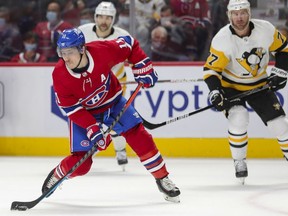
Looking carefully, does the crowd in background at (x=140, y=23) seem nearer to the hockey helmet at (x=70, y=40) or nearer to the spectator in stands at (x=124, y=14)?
the spectator in stands at (x=124, y=14)

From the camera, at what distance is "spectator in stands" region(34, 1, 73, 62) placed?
7111 millimetres

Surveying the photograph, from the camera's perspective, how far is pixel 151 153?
4.53 m

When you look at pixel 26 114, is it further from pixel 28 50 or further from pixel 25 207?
pixel 25 207

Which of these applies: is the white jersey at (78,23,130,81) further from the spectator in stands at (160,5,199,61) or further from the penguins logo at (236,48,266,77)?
the penguins logo at (236,48,266,77)

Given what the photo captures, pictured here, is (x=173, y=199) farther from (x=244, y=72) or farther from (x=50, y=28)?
(x=50, y=28)

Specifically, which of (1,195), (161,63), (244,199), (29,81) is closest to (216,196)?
(244,199)

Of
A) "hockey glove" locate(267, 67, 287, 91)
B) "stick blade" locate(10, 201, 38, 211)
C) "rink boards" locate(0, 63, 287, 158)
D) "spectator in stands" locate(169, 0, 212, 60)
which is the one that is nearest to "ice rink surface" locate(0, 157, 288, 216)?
"stick blade" locate(10, 201, 38, 211)

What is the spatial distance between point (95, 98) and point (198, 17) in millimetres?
2526

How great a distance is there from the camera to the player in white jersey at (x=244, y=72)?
5191 millimetres

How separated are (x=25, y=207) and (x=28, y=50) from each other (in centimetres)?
288

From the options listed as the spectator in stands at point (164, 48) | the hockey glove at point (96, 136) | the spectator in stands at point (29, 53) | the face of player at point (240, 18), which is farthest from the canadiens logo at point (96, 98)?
the spectator in stands at point (29, 53)

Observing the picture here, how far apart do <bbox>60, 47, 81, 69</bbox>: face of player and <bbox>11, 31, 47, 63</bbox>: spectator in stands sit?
2.74 meters

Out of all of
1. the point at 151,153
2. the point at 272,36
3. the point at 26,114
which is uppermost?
the point at 272,36

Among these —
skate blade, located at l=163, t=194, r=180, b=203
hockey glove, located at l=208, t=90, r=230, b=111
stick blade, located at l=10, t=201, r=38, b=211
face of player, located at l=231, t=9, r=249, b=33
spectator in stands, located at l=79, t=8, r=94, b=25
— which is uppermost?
face of player, located at l=231, t=9, r=249, b=33
